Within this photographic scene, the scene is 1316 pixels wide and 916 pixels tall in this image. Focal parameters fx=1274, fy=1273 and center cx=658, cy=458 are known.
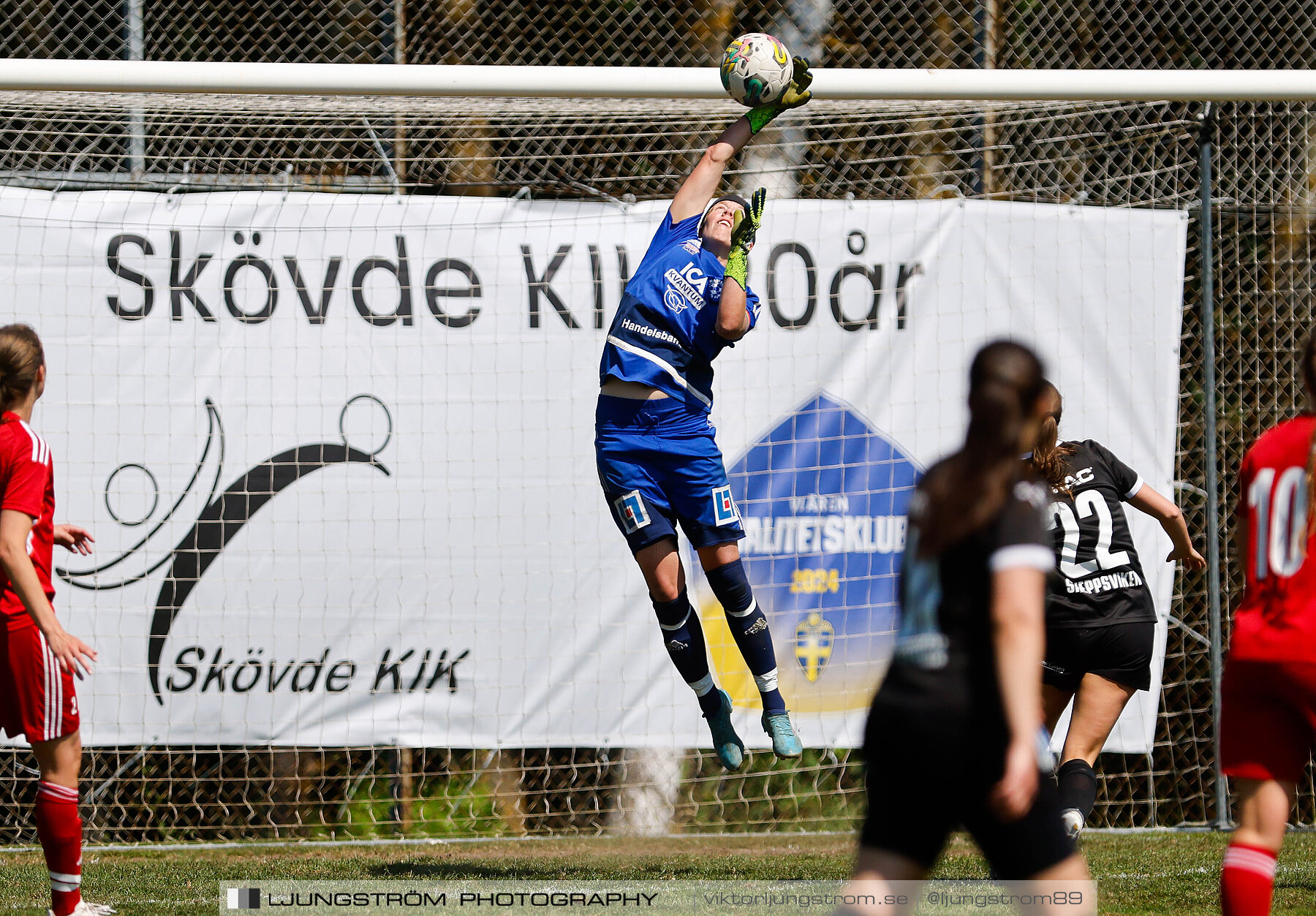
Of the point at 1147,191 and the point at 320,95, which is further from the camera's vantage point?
the point at 1147,191

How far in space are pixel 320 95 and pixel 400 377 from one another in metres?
1.63

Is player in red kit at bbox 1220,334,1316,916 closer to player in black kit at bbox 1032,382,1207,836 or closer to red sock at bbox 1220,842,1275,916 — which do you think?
red sock at bbox 1220,842,1275,916

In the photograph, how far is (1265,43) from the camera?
8750mm

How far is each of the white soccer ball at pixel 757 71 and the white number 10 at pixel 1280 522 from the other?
8.55 ft

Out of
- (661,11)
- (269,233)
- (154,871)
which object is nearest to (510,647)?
(154,871)

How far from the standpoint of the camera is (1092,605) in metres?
4.99

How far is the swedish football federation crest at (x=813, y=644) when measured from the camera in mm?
7227

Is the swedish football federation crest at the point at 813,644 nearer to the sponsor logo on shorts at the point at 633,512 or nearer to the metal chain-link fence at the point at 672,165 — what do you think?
the metal chain-link fence at the point at 672,165

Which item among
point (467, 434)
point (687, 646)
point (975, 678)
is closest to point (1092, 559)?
point (687, 646)

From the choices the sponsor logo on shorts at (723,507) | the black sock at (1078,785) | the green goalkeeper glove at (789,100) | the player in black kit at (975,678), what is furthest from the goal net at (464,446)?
the player in black kit at (975,678)

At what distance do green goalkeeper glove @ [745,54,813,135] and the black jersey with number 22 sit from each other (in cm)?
183

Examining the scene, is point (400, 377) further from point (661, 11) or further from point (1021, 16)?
point (1021, 16)

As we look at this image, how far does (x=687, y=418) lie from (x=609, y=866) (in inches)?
87.8

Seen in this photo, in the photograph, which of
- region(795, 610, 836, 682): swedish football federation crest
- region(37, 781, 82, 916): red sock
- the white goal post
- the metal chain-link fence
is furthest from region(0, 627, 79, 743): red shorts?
region(795, 610, 836, 682): swedish football federation crest
